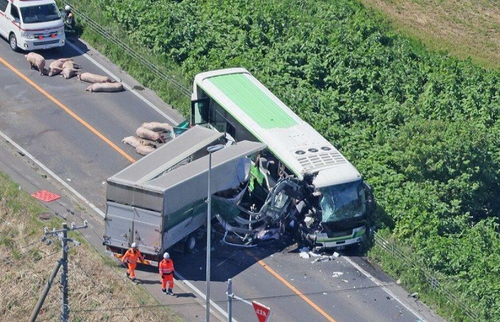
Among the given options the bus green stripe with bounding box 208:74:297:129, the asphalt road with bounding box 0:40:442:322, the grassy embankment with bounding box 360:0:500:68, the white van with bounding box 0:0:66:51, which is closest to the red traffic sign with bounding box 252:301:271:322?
the asphalt road with bounding box 0:40:442:322

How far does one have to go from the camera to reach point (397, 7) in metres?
54.0

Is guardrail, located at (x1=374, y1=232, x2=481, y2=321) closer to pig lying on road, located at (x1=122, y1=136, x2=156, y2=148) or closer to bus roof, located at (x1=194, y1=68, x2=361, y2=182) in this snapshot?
bus roof, located at (x1=194, y1=68, x2=361, y2=182)

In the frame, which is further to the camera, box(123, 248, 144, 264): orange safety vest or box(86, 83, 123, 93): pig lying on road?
box(86, 83, 123, 93): pig lying on road

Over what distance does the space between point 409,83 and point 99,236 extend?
1516 cm

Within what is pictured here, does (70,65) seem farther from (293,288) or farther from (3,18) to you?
(293,288)

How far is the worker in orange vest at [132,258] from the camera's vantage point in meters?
31.1

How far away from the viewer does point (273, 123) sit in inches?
1378

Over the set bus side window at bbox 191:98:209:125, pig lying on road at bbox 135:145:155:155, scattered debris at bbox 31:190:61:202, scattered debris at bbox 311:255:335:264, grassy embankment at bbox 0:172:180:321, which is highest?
bus side window at bbox 191:98:209:125

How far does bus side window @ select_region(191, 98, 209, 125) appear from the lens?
36719 millimetres

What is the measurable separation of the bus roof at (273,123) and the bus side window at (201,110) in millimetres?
396

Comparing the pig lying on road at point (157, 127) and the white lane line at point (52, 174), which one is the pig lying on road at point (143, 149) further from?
the white lane line at point (52, 174)

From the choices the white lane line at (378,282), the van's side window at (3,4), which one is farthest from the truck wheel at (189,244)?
the van's side window at (3,4)

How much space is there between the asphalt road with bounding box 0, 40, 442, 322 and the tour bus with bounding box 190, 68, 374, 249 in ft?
3.22

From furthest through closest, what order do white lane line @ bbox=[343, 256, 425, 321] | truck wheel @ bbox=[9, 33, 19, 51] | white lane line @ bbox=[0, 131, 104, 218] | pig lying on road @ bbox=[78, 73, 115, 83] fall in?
1. truck wheel @ bbox=[9, 33, 19, 51]
2. pig lying on road @ bbox=[78, 73, 115, 83]
3. white lane line @ bbox=[0, 131, 104, 218]
4. white lane line @ bbox=[343, 256, 425, 321]
